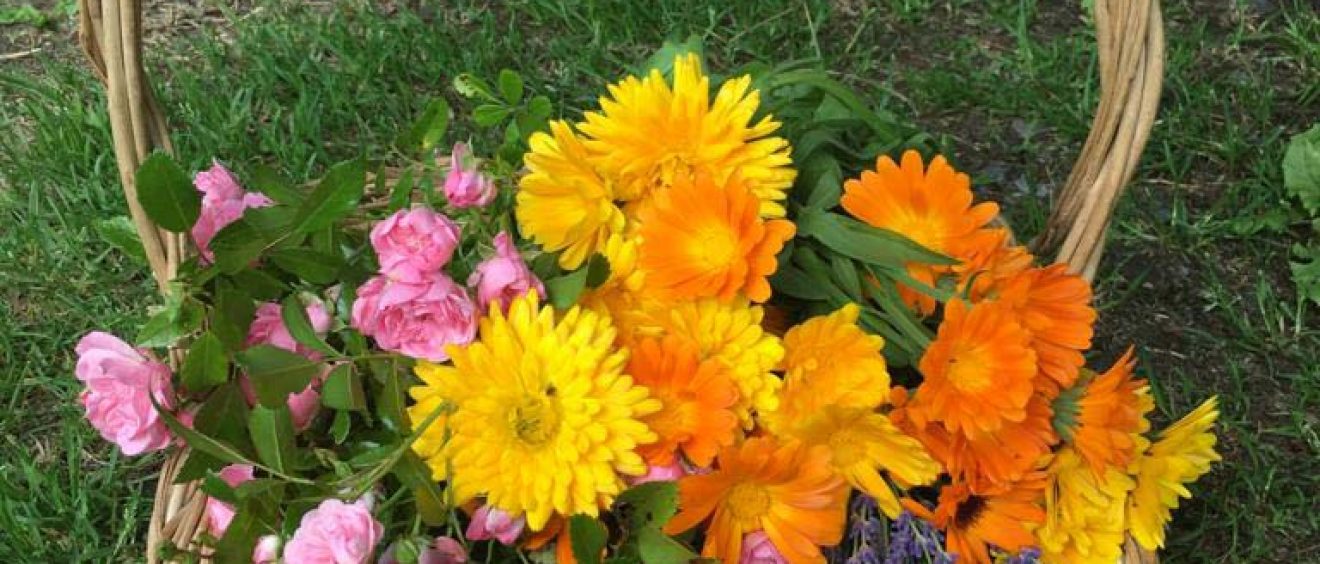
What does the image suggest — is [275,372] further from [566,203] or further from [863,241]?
[863,241]

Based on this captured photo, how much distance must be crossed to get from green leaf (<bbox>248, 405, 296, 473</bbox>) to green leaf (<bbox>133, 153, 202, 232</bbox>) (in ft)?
0.47

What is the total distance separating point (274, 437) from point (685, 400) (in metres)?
0.29

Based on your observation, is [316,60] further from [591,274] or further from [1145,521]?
[1145,521]

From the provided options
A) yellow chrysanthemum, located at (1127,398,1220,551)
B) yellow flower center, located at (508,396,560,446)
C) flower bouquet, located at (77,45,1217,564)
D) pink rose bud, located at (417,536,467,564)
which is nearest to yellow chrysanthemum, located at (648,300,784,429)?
flower bouquet, located at (77,45,1217,564)

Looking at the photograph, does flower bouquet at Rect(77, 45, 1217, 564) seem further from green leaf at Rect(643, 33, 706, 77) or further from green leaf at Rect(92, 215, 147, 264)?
green leaf at Rect(643, 33, 706, 77)

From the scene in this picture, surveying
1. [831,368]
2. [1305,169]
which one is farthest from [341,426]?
[1305,169]

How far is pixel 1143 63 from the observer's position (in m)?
1.01

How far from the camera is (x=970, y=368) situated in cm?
97

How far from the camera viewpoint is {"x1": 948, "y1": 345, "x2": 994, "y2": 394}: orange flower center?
97 centimetres

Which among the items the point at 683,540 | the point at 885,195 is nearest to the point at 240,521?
the point at 683,540

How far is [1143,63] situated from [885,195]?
21 cm

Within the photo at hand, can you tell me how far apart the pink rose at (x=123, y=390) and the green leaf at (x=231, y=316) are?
0.07 meters

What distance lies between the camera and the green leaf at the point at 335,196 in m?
0.95

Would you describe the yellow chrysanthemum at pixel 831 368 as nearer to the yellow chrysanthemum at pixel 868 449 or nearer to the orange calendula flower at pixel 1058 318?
the yellow chrysanthemum at pixel 868 449
